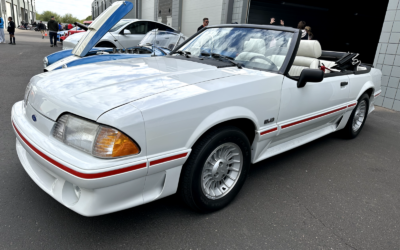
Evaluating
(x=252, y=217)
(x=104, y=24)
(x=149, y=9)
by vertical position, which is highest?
(x=149, y=9)

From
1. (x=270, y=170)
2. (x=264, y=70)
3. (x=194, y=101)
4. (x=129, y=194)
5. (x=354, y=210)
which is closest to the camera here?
(x=129, y=194)

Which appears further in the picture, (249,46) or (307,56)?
(307,56)

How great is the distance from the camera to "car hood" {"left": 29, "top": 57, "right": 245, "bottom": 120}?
1.82 m

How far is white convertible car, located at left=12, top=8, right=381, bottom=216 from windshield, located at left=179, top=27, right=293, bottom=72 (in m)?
0.01

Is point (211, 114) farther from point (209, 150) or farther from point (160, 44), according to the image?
point (160, 44)

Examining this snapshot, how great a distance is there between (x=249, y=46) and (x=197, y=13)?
1200cm

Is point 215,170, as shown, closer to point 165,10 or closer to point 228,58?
point 228,58

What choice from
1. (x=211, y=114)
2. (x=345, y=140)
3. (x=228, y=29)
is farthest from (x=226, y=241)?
(x=345, y=140)

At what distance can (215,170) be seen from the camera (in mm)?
2303

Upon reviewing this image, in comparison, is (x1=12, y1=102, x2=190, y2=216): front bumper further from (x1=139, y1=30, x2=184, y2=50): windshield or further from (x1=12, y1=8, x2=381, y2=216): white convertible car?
(x1=139, y1=30, x2=184, y2=50): windshield

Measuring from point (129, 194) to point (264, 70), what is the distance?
5.46 ft

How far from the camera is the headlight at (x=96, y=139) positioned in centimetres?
168

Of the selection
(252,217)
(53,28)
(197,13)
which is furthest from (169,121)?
(53,28)

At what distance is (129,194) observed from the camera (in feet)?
5.95
